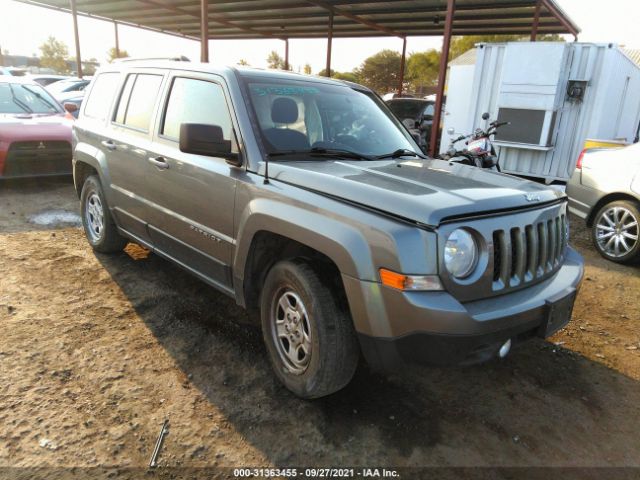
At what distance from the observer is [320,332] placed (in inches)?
99.6

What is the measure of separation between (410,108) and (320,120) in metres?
11.2

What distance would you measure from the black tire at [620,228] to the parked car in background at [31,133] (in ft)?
25.1

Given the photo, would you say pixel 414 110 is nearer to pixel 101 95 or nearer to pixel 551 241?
pixel 101 95

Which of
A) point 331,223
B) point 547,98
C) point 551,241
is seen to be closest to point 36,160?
point 331,223

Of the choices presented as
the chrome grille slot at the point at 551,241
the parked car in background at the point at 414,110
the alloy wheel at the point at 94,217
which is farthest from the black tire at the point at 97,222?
the parked car in background at the point at 414,110

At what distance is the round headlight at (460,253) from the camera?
225cm

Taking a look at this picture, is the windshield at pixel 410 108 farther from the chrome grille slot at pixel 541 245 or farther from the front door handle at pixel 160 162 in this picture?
the chrome grille slot at pixel 541 245

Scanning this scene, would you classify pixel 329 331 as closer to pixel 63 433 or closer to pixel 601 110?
pixel 63 433

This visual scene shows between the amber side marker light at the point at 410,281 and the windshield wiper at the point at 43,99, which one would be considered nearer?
the amber side marker light at the point at 410,281

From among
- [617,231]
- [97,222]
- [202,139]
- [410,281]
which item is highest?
[202,139]

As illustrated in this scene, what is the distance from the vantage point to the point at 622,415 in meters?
2.89

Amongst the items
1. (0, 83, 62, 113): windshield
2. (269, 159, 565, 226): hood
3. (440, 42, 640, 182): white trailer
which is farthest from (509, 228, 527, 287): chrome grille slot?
(0, 83, 62, 113): windshield

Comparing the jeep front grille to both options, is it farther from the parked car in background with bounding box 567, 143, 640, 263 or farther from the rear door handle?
the rear door handle

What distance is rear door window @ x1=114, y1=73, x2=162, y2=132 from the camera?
155 inches
